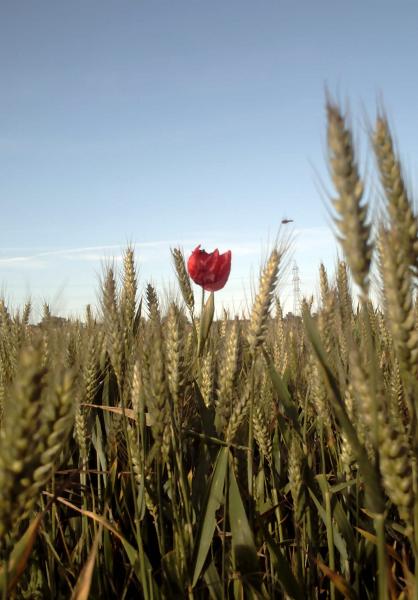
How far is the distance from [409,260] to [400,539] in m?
1.15

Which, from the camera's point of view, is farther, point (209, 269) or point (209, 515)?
point (209, 269)

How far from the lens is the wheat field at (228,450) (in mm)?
812

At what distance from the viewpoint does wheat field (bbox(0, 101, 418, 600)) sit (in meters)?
0.81

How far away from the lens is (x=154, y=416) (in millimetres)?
1315

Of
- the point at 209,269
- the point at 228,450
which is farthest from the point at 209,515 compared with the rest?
the point at 209,269

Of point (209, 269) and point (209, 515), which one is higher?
point (209, 269)

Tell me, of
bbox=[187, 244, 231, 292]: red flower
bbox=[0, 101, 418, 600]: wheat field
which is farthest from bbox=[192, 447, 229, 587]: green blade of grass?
bbox=[187, 244, 231, 292]: red flower

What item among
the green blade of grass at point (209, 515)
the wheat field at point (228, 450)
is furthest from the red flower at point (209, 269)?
the green blade of grass at point (209, 515)

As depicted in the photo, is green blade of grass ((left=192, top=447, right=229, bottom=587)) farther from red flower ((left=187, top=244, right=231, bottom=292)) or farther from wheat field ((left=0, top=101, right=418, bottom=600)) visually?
red flower ((left=187, top=244, right=231, bottom=292))

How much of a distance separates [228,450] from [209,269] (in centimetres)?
138

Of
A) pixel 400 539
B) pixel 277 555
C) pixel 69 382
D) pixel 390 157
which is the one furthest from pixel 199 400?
pixel 390 157

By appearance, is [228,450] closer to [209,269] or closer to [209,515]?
[209,515]

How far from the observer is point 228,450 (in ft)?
4.80

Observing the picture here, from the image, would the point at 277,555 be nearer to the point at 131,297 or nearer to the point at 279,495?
the point at 279,495
